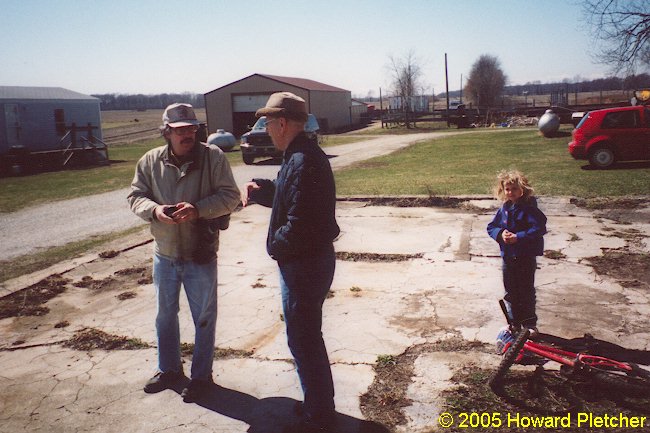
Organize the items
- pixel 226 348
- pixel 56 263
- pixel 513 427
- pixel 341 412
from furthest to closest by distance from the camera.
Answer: pixel 56 263 < pixel 226 348 < pixel 341 412 < pixel 513 427

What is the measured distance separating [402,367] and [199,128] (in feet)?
7.61

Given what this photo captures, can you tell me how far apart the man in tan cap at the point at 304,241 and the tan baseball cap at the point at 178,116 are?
74 centimetres

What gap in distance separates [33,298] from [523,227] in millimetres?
5165

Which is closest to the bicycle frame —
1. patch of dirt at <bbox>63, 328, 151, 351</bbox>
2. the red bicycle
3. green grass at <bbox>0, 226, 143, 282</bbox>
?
the red bicycle

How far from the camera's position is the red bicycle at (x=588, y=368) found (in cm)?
313

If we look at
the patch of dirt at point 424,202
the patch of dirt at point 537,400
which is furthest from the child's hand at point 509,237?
the patch of dirt at point 424,202

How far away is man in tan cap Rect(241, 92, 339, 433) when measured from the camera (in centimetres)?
277

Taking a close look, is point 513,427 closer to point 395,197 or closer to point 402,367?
point 402,367

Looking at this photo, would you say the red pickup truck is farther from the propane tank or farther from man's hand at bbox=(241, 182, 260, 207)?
man's hand at bbox=(241, 182, 260, 207)

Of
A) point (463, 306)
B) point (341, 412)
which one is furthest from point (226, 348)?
point (463, 306)

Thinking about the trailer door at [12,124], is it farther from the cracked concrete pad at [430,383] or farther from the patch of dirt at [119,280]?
the cracked concrete pad at [430,383]

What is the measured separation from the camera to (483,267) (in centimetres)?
611

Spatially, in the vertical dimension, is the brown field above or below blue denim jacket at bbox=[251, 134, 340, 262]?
above

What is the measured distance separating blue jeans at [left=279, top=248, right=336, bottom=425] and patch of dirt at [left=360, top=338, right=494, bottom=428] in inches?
14.2
